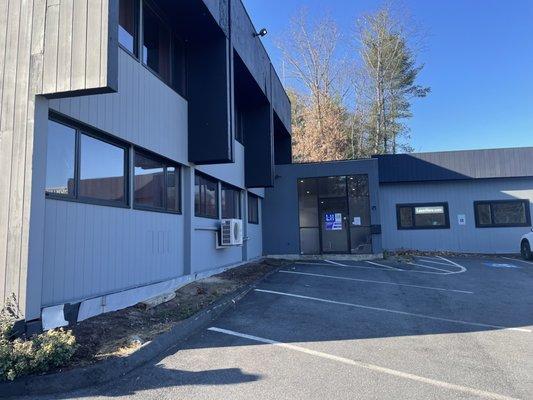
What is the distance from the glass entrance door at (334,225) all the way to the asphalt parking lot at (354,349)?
27.2 ft

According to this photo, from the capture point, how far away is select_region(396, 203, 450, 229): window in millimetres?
22016

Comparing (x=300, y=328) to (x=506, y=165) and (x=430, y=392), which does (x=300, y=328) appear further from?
(x=506, y=165)

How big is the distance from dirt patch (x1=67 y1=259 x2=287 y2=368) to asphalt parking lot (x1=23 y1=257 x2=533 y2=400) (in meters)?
0.46

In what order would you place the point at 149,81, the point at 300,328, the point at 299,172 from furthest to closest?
the point at 299,172 < the point at 149,81 < the point at 300,328

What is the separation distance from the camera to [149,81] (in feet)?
28.6

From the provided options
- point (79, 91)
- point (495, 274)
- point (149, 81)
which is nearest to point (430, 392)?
point (79, 91)

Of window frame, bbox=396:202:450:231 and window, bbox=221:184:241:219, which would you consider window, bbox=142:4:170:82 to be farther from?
window frame, bbox=396:202:450:231

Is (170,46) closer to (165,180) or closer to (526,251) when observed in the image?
(165,180)

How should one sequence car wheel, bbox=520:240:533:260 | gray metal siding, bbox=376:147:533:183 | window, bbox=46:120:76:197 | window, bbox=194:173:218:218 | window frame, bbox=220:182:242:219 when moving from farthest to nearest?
gray metal siding, bbox=376:147:533:183 < car wheel, bbox=520:240:533:260 < window frame, bbox=220:182:242:219 < window, bbox=194:173:218:218 < window, bbox=46:120:76:197

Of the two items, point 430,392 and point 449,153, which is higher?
point 449,153

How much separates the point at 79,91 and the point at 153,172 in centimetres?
382

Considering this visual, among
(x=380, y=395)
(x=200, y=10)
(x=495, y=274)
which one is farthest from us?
(x=495, y=274)

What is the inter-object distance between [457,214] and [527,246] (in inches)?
145

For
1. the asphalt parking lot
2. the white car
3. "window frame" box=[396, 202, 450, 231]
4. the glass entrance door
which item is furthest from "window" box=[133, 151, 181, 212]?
the white car
